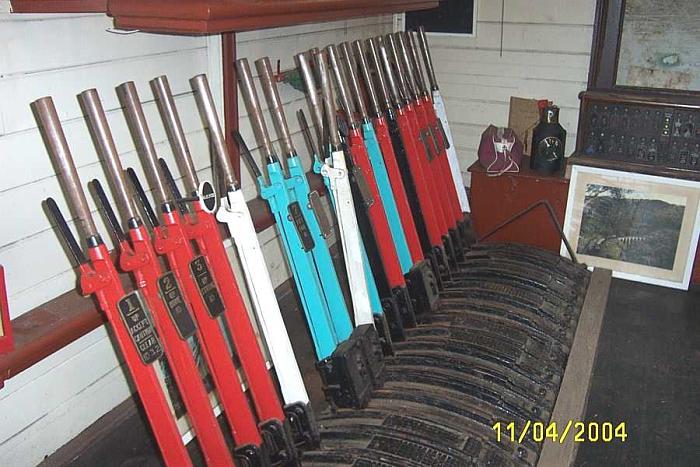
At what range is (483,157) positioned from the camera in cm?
316

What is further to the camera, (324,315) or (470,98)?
(470,98)

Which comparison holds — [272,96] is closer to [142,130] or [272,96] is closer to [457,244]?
[142,130]

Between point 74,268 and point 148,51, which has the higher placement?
point 148,51

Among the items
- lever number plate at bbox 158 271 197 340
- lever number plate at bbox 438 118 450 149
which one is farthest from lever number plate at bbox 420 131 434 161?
lever number plate at bbox 158 271 197 340

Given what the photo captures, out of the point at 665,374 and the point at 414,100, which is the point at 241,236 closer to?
the point at 414,100

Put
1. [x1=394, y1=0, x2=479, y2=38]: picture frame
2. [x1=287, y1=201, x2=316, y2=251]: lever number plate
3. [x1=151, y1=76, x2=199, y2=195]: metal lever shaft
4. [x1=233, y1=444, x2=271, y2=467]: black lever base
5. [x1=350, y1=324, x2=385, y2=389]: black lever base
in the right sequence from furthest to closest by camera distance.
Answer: [x1=394, y1=0, x2=479, y2=38]: picture frame < [x1=350, y1=324, x2=385, y2=389]: black lever base < [x1=287, y1=201, x2=316, y2=251]: lever number plate < [x1=233, y1=444, x2=271, y2=467]: black lever base < [x1=151, y1=76, x2=199, y2=195]: metal lever shaft

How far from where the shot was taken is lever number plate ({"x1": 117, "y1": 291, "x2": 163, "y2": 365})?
1279mm

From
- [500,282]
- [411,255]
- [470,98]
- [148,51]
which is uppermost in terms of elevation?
[148,51]

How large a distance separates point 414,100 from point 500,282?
790 millimetres

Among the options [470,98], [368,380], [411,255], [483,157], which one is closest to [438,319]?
[411,255]

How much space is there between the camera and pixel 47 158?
1.59 m

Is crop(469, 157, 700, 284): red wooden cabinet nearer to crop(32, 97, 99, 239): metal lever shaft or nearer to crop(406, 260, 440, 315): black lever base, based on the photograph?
crop(406, 260, 440, 315): black lever base

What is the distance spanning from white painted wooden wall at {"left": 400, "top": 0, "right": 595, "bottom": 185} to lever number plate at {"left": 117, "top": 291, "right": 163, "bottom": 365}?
7.96ft

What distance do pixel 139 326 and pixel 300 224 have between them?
579mm
